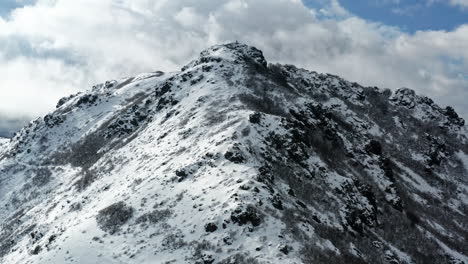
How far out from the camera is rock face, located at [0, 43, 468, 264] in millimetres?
47500

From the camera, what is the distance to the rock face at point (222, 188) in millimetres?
47500

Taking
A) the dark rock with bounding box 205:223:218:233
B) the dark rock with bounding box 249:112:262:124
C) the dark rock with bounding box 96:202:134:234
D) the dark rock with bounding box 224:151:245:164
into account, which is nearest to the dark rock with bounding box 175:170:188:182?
the dark rock with bounding box 224:151:245:164

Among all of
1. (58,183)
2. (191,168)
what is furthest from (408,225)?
(58,183)

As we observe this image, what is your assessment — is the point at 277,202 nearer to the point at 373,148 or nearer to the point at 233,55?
the point at 373,148

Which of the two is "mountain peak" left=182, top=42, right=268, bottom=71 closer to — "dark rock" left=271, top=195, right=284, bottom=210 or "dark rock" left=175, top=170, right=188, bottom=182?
"dark rock" left=175, top=170, right=188, bottom=182

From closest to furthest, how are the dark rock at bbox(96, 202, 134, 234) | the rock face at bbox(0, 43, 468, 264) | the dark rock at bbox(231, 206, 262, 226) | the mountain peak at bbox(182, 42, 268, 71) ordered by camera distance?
the dark rock at bbox(231, 206, 262, 226) → the rock face at bbox(0, 43, 468, 264) → the dark rock at bbox(96, 202, 134, 234) → the mountain peak at bbox(182, 42, 268, 71)

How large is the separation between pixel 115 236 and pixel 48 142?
111546 mm

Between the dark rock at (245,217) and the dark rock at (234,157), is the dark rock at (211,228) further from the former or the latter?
the dark rock at (234,157)

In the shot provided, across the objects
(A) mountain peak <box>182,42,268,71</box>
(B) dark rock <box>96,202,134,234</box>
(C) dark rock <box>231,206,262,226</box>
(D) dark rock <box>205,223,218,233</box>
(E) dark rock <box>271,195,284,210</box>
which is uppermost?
(A) mountain peak <box>182,42,268,71</box>

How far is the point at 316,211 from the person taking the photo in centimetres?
5862

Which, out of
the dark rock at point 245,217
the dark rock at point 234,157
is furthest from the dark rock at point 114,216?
the dark rock at point 245,217

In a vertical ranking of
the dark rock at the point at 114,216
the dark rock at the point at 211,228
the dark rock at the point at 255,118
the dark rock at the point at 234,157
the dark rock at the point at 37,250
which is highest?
the dark rock at the point at 255,118

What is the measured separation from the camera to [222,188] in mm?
53031

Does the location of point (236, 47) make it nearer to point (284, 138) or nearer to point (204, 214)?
point (284, 138)
